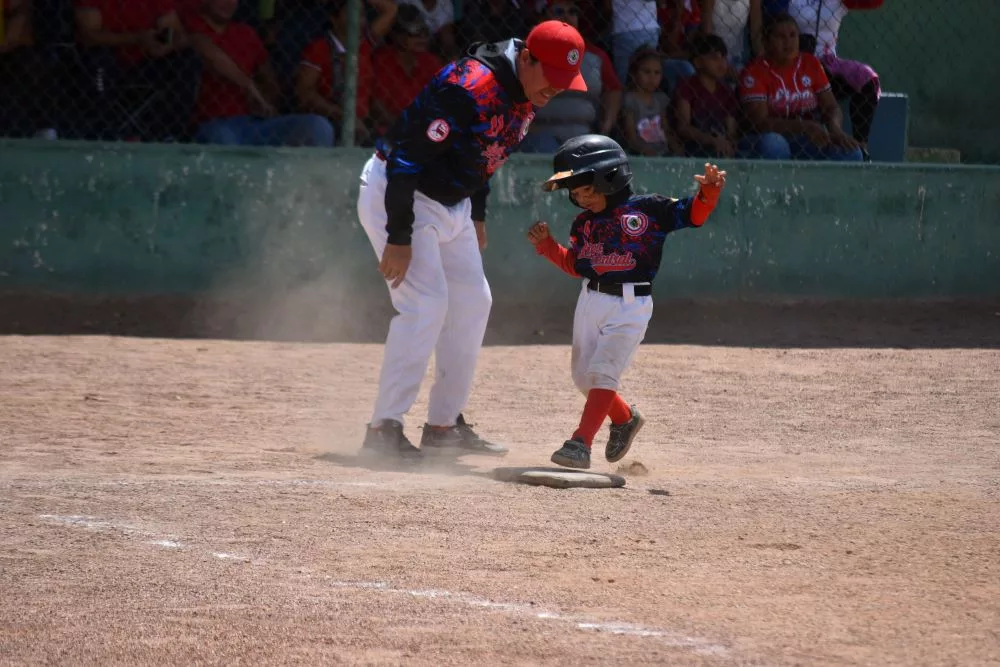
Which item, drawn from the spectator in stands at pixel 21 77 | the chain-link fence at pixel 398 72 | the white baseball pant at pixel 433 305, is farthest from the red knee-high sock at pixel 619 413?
the spectator in stands at pixel 21 77

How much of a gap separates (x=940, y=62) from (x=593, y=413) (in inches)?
366

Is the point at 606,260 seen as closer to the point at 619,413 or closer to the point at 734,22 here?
the point at 619,413

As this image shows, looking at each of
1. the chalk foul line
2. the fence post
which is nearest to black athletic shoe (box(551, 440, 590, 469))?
the chalk foul line

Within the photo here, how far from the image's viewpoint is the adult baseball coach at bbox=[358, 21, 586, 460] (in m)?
5.45

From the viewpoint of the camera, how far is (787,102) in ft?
33.2

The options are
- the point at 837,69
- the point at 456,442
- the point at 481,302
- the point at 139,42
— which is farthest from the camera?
the point at 837,69

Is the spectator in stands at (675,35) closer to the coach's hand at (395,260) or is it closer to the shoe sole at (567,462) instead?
the coach's hand at (395,260)

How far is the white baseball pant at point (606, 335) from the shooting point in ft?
18.2

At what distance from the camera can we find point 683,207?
5.56m

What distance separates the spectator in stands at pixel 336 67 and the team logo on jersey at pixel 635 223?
13.5 feet

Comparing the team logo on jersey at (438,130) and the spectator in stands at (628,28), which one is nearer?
the team logo on jersey at (438,130)

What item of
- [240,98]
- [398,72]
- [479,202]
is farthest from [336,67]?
[479,202]

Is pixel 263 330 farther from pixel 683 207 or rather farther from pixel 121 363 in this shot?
pixel 683 207

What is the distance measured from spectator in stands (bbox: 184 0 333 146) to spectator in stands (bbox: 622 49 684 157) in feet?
6.90
